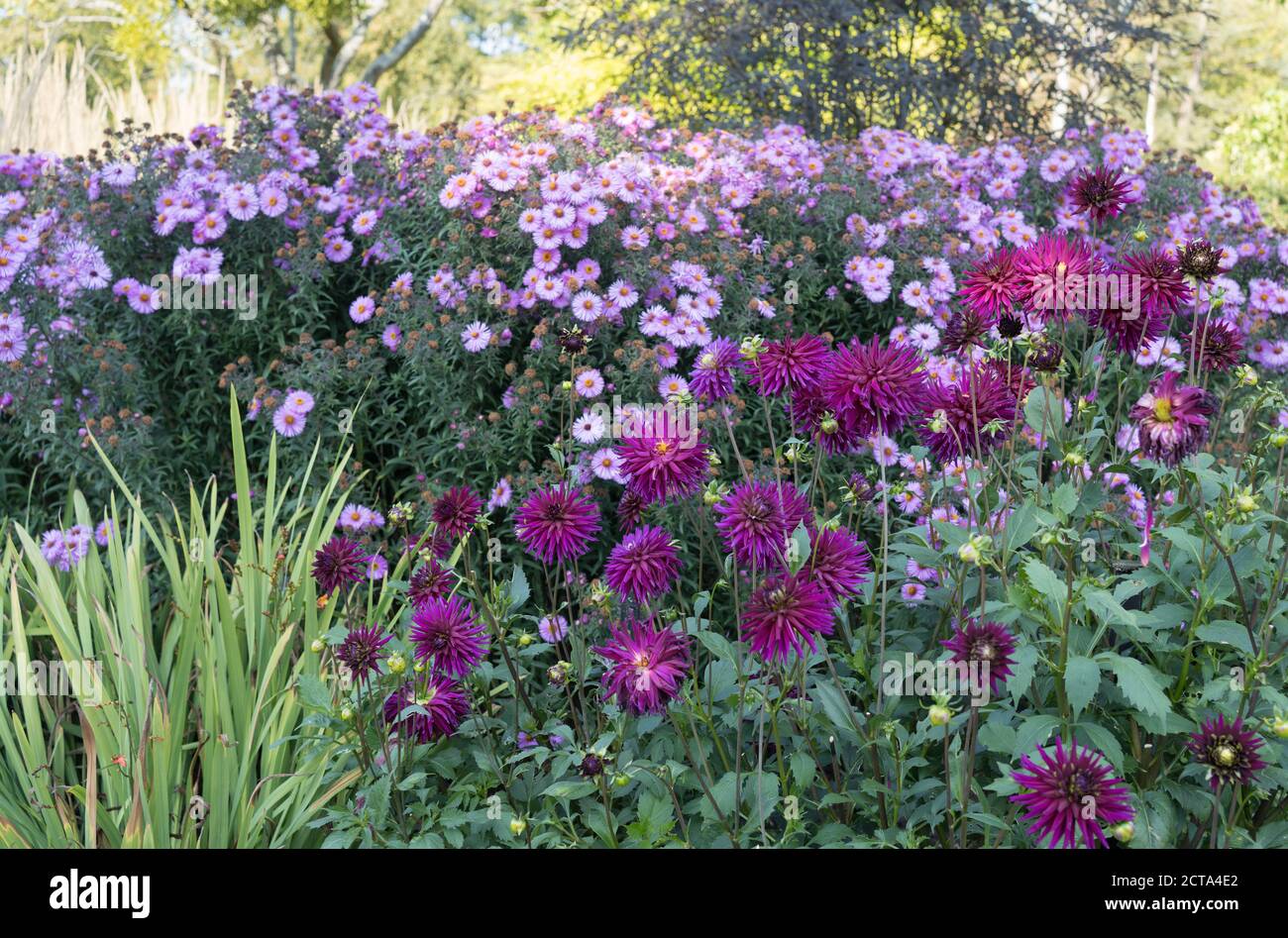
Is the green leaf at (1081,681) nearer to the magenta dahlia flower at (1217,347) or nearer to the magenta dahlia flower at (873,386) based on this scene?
the magenta dahlia flower at (873,386)

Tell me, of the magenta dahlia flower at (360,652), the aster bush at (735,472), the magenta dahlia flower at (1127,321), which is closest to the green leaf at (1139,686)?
the aster bush at (735,472)

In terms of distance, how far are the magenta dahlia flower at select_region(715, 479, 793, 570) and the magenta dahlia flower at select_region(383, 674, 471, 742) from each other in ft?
2.05

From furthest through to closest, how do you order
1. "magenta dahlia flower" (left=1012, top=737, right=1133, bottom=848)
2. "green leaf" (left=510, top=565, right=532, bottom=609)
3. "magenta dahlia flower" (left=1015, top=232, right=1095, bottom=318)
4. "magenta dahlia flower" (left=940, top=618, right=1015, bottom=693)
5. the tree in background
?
the tree in background, "green leaf" (left=510, top=565, right=532, bottom=609), "magenta dahlia flower" (left=1015, top=232, right=1095, bottom=318), "magenta dahlia flower" (left=940, top=618, right=1015, bottom=693), "magenta dahlia flower" (left=1012, top=737, right=1133, bottom=848)

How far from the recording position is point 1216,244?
4109 mm

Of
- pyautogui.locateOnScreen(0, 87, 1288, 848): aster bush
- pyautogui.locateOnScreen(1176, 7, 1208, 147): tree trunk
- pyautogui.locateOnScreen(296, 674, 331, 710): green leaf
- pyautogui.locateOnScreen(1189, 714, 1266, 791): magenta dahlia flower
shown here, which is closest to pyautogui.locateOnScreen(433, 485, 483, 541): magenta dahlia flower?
pyautogui.locateOnScreen(0, 87, 1288, 848): aster bush

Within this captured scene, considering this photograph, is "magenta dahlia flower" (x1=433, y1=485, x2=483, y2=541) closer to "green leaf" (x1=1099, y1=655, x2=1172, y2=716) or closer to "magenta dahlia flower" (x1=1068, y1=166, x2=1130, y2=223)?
"green leaf" (x1=1099, y1=655, x2=1172, y2=716)

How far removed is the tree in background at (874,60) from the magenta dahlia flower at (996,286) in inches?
184

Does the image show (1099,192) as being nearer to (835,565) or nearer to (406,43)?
(835,565)

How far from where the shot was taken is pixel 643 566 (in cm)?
185

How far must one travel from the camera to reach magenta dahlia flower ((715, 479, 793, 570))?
1.75 metres

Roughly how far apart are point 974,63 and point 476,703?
5.67 m

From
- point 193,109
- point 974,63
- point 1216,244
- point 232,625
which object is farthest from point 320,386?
point 193,109

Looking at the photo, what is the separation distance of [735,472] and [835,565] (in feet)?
5.27
